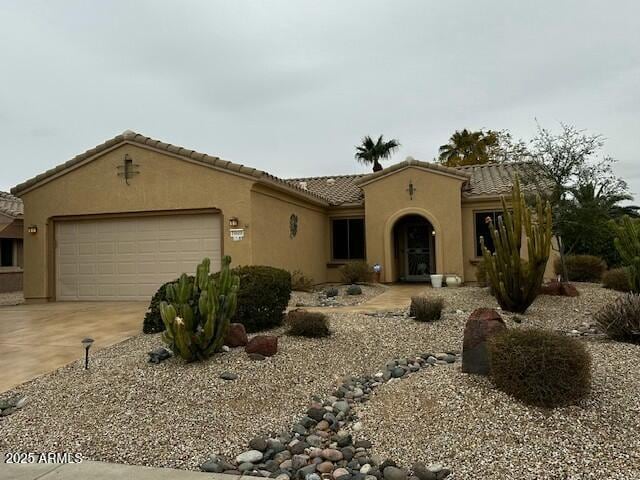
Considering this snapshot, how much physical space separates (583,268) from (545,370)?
12720 mm

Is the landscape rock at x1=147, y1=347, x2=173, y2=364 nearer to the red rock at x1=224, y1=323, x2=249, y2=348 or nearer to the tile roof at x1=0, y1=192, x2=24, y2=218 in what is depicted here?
the red rock at x1=224, y1=323, x2=249, y2=348

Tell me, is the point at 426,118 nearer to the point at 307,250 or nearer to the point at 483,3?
the point at 307,250

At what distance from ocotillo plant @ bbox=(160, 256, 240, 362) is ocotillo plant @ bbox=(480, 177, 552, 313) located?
5.44 m

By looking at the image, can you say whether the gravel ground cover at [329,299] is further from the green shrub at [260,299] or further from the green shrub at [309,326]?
the green shrub at [309,326]

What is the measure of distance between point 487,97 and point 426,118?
161 inches

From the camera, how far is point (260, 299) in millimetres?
8266

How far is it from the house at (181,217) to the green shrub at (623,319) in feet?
28.8

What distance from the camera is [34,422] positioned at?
5223 millimetres

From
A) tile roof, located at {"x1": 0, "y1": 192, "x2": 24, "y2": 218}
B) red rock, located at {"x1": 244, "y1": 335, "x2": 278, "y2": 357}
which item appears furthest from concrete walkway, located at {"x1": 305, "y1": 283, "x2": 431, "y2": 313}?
tile roof, located at {"x1": 0, "y1": 192, "x2": 24, "y2": 218}

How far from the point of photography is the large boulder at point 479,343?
5527mm

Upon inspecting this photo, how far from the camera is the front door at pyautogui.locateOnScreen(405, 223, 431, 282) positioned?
19.3 m

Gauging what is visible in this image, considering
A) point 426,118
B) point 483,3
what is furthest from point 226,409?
point 426,118

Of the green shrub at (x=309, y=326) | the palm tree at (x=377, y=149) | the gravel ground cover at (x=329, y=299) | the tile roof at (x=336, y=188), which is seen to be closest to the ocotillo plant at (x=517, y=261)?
the green shrub at (x=309, y=326)

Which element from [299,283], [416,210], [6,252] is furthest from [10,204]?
[416,210]
